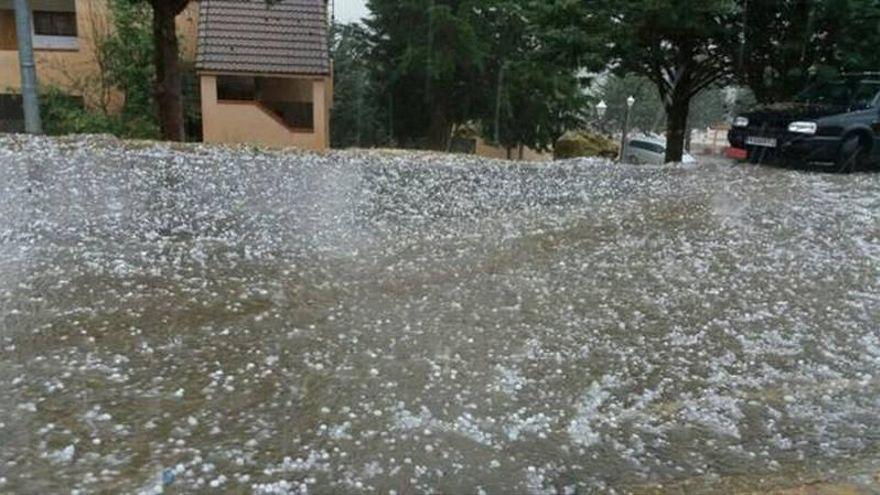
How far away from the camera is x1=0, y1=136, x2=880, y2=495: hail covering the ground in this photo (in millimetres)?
2262

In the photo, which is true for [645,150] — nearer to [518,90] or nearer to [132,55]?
[518,90]

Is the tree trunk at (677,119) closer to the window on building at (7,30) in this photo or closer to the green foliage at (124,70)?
the green foliage at (124,70)

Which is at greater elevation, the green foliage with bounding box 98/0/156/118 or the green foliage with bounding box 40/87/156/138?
the green foliage with bounding box 98/0/156/118

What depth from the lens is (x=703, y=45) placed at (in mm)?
13227

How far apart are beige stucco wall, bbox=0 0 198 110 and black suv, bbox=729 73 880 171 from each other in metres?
13.2

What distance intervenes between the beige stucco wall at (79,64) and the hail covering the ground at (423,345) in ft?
40.5

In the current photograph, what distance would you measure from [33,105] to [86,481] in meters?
10.2

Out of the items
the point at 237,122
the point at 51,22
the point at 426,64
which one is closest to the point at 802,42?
the point at 426,64

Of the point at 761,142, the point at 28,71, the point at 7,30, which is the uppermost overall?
the point at 7,30

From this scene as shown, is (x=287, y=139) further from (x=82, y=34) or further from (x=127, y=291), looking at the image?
(x=127, y=291)

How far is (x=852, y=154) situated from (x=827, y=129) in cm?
49

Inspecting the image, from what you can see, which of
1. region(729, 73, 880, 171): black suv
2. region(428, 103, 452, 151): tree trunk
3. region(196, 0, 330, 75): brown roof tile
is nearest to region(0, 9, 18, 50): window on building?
region(196, 0, 330, 75): brown roof tile

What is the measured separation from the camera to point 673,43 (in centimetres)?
1329

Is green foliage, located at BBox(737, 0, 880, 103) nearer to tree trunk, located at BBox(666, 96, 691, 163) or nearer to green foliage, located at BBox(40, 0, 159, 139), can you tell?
tree trunk, located at BBox(666, 96, 691, 163)
